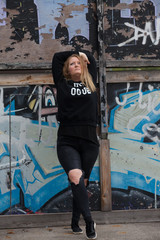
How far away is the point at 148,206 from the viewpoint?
413 centimetres

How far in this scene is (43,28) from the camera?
4121 mm

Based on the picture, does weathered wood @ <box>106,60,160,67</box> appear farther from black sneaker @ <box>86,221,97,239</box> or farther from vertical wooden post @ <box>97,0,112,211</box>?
black sneaker @ <box>86,221,97,239</box>

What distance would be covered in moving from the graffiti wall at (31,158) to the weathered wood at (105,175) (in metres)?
0.08

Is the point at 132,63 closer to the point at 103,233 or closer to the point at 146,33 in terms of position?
the point at 146,33

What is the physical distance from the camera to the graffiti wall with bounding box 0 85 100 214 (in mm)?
4027

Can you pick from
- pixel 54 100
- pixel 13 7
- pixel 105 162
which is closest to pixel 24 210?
pixel 105 162

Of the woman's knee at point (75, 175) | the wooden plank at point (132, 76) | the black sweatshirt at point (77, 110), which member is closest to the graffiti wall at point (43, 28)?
the wooden plank at point (132, 76)

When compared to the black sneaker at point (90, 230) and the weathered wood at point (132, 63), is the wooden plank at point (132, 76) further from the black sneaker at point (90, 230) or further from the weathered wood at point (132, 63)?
the black sneaker at point (90, 230)

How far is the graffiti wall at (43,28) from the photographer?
4090 millimetres

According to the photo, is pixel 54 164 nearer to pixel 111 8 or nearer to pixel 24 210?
pixel 24 210

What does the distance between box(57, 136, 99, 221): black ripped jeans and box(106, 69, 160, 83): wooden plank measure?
118cm

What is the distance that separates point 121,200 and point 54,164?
1001 mm

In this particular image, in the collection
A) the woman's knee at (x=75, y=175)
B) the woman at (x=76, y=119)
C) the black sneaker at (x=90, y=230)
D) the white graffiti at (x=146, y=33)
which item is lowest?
the black sneaker at (x=90, y=230)

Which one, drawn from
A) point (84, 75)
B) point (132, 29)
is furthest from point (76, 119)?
point (132, 29)
